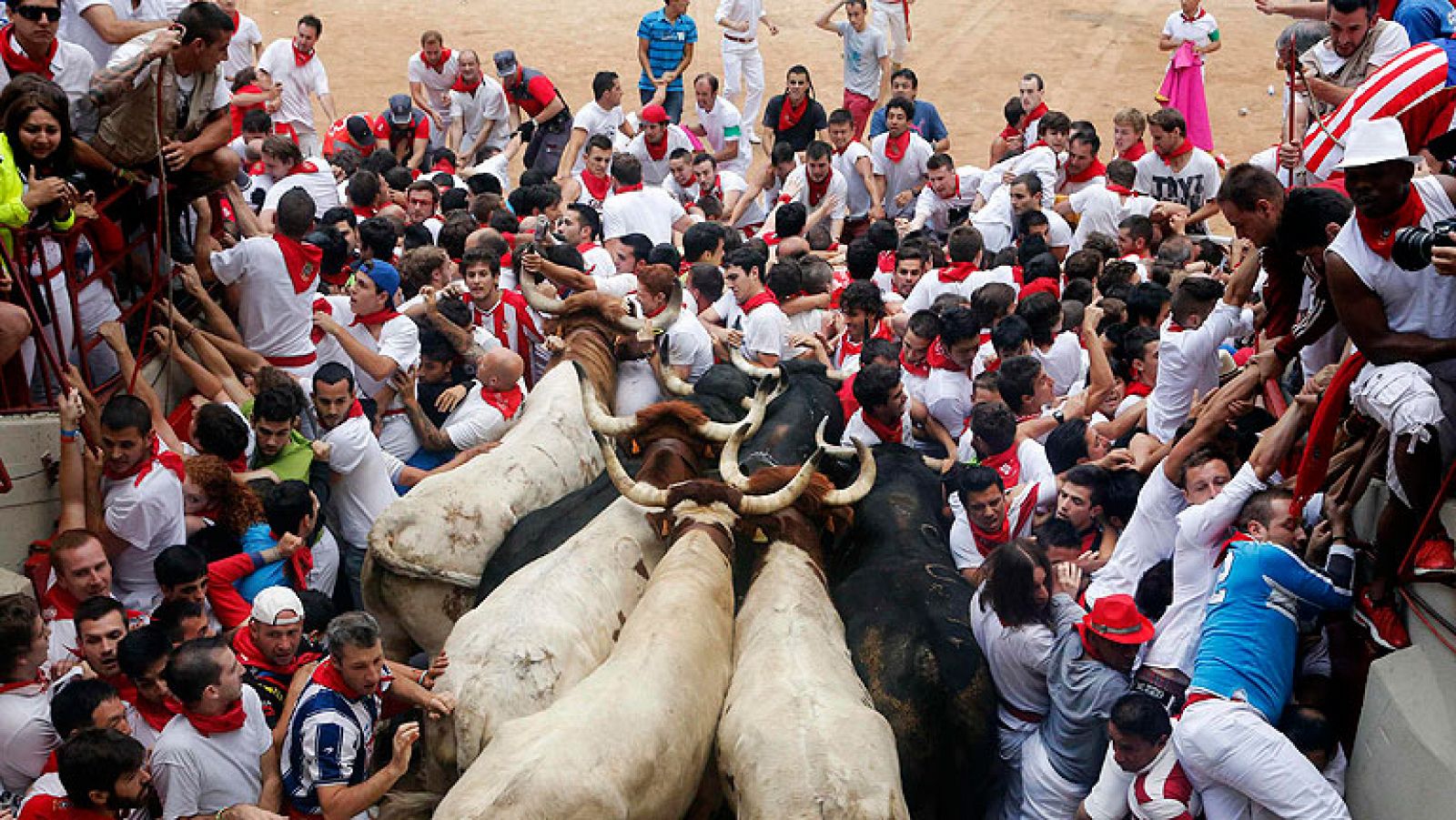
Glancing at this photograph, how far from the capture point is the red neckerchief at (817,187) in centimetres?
1639

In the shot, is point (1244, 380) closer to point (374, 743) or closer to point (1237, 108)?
point (374, 743)

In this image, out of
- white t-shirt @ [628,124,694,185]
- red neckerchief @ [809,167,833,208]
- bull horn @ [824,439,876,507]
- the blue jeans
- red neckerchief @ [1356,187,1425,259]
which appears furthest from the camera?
the blue jeans

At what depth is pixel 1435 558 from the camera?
601cm

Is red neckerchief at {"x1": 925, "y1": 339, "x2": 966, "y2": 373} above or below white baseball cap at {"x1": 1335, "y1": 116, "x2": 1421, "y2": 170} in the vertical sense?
below

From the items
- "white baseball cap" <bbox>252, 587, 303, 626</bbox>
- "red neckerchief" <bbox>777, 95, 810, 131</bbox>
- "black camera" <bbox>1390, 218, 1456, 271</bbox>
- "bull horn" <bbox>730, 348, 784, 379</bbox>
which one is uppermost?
"black camera" <bbox>1390, 218, 1456, 271</bbox>

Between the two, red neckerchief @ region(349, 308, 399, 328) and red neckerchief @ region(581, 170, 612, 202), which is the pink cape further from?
red neckerchief @ region(349, 308, 399, 328)

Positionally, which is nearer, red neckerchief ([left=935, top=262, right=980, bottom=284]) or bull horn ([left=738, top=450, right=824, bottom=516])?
bull horn ([left=738, top=450, right=824, bottom=516])

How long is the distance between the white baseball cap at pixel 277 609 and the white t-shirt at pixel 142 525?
3.76 ft

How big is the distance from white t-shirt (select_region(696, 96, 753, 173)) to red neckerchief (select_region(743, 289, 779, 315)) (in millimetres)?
7550

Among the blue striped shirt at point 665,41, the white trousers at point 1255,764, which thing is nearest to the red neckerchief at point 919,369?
the white trousers at point 1255,764

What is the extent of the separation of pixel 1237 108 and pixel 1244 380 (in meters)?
16.8

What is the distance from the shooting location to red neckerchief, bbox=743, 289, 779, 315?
456 inches

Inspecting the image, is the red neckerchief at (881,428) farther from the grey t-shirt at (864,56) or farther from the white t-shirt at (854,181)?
the grey t-shirt at (864,56)

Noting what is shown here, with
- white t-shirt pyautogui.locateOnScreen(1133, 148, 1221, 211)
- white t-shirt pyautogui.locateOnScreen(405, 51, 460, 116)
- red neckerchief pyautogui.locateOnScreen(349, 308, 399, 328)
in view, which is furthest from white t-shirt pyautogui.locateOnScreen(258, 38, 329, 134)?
white t-shirt pyautogui.locateOnScreen(1133, 148, 1221, 211)
